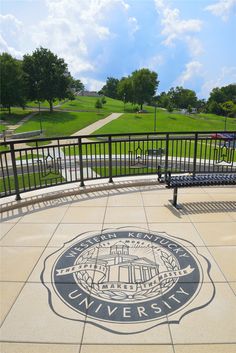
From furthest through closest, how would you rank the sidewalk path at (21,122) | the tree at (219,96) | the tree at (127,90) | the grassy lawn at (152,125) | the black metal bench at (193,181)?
1. the tree at (219,96)
2. the tree at (127,90)
3. the grassy lawn at (152,125)
4. the sidewalk path at (21,122)
5. the black metal bench at (193,181)

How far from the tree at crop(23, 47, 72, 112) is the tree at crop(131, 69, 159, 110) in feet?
76.8

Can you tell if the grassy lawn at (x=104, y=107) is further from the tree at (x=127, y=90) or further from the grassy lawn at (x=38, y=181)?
the grassy lawn at (x=38, y=181)

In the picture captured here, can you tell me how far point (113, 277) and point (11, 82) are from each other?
4621 cm

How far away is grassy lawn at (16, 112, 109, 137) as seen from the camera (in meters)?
37.1

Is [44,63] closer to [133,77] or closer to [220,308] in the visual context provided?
[133,77]

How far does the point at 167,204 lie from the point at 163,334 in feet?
10.2

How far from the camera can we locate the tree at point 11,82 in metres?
42.8

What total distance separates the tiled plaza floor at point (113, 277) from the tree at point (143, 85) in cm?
6685

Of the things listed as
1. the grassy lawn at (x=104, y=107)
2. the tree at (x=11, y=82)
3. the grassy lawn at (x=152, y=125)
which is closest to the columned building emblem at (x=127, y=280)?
the grassy lawn at (x=152, y=125)

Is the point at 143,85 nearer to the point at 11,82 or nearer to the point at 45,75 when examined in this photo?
the point at 45,75

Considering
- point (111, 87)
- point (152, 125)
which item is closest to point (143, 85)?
point (152, 125)

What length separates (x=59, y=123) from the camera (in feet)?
141

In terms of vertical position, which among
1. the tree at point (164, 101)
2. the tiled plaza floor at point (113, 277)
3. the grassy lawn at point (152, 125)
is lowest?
the grassy lawn at point (152, 125)

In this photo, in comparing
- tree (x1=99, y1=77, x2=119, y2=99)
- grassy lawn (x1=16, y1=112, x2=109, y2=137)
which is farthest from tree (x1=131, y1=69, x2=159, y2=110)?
tree (x1=99, y1=77, x2=119, y2=99)
